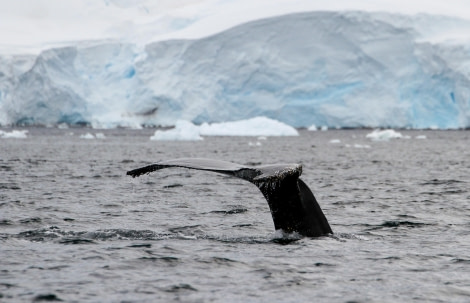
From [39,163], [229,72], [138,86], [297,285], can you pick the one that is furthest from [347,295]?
[138,86]

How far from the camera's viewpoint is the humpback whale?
7.12 meters

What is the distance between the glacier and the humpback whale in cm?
5128

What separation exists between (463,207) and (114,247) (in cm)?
744

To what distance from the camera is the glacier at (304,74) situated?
59500 mm

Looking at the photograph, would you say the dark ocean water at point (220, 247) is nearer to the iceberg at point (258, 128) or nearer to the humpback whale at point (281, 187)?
the humpback whale at point (281, 187)

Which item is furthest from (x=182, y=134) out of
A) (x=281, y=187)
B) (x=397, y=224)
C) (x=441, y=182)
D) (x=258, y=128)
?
(x=281, y=187)

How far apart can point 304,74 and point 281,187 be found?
54.6 meters

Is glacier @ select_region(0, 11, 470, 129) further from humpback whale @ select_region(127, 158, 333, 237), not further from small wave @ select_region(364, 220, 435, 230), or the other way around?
humpback whale @ select_region(127, 158, 333, 237)

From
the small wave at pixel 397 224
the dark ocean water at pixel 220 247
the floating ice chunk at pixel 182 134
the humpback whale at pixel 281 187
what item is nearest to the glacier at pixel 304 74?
the floating ice chunk at pixel 182 134

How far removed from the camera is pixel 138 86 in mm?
65688

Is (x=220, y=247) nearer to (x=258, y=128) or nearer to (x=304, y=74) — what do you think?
(x=258, y=128)

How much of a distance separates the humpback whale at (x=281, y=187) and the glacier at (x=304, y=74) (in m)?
51.3

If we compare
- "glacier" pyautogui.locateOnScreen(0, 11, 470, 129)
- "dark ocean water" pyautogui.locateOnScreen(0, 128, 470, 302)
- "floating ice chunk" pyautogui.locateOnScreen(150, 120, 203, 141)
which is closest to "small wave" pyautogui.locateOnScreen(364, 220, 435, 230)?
"dark ocean water" pyautogui.locateOnScreen(0, 128, 470, 302)

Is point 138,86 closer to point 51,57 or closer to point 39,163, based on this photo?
point 51,57
